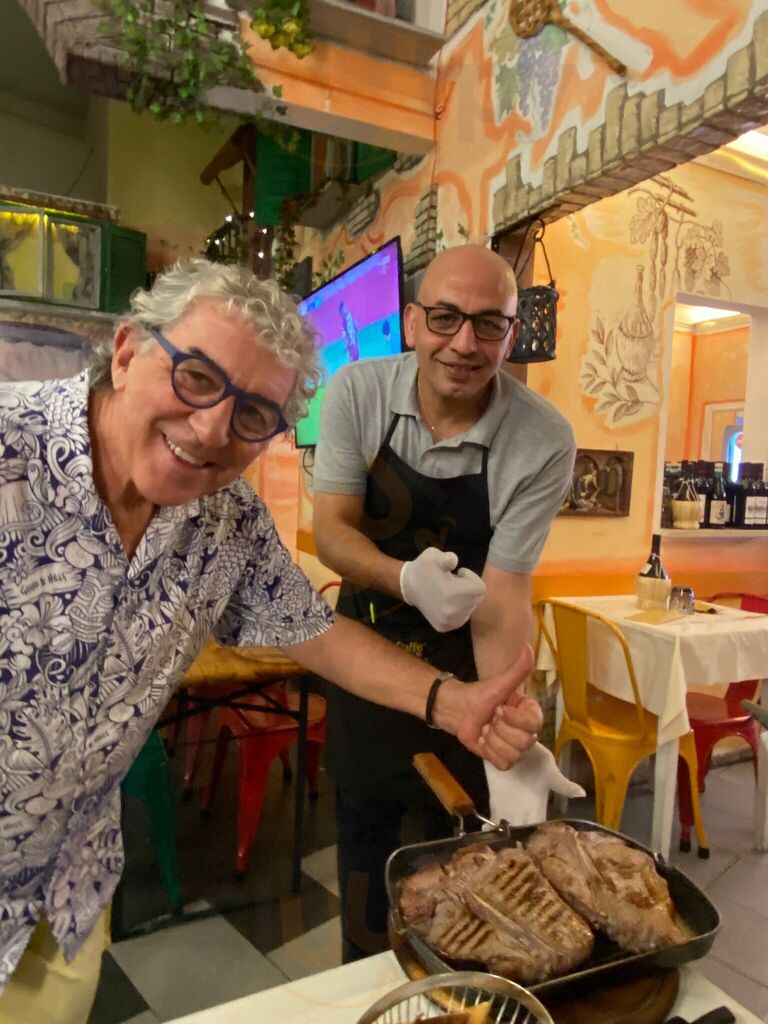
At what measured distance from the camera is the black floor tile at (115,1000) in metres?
1.50

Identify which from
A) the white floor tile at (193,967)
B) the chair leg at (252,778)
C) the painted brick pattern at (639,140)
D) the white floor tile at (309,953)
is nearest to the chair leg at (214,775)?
the chair leg at (252,778)

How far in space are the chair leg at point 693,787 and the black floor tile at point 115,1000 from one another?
1.61 m

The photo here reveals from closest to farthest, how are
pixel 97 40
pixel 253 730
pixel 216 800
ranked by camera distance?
pixel 97 40
pixel 253 730
pixel 216 800

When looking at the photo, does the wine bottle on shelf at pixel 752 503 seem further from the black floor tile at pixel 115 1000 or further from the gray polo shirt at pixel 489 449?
the black floor tile at pixel 115 1000

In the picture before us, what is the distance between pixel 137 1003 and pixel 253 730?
670 millimetres

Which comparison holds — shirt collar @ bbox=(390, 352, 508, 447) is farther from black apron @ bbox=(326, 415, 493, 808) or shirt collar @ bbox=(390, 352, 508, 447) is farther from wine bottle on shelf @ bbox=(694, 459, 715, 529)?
wine bottle on shelf @ bbox=(694, 459, 715, 529)

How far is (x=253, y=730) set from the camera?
2.03 metres

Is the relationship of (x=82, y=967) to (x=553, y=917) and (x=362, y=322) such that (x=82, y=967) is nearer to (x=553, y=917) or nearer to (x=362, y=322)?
(x=553, y=917)

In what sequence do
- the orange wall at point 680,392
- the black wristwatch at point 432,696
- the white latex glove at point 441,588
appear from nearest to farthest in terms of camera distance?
the black wristwatch at point 432,696 < the white latex glove at point 441,588 < the orange wall at point 680,392

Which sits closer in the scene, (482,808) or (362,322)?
(482,808)

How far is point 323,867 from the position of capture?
82.7 inches

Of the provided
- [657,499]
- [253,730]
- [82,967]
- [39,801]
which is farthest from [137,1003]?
[657,499]

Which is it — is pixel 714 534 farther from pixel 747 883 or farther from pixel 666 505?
pixel 747 883

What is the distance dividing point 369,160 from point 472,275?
1708 mm
